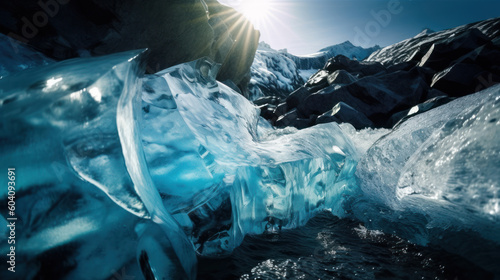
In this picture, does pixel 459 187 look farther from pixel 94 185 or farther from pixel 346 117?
pixel 346 117

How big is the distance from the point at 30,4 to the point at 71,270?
627cm

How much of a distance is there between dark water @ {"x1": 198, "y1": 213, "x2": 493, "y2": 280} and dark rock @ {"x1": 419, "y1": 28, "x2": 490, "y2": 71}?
1168 centimetres

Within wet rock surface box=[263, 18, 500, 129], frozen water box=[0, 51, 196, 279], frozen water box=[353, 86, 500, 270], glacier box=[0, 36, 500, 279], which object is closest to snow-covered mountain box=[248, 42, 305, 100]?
wet rock surface box=[263, 18, 500, 129]

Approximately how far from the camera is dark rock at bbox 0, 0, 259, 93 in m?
5.32

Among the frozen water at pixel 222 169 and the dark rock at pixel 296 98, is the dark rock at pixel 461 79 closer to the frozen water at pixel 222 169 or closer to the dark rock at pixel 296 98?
the dark rock at pixel 296 98

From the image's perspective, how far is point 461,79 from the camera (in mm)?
8164

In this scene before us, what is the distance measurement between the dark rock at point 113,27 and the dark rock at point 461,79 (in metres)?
8.01

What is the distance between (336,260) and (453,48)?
40.9 ft

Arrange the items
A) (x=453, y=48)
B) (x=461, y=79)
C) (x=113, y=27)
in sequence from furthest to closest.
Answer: (x=453, y=48) → (x=461, y=79) → (x=113, y=27)

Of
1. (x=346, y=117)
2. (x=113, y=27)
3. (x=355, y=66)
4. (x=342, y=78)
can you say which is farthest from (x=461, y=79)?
(x=113, y=27)

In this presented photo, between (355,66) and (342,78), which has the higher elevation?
(355,66)

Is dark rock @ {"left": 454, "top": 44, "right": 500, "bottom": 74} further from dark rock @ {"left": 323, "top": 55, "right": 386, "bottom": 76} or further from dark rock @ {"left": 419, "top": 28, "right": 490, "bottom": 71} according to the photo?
dark rock @ {"left": 323, "top": 55, "right": 386, "bottom": 76}

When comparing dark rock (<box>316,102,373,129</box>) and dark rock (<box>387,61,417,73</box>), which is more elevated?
dark rock (<box>387,61,417,73</box>)

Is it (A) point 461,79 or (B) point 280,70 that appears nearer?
(A) point 461,79
